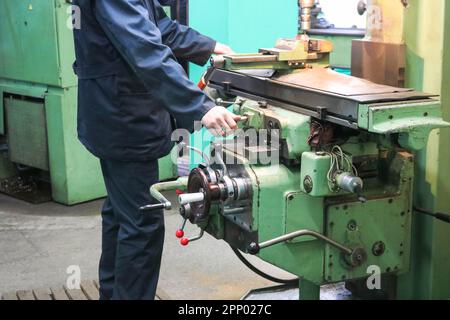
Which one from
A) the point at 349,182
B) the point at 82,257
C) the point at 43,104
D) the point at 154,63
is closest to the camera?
the point at 349,182

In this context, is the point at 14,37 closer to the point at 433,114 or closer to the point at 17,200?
the point at 17,200

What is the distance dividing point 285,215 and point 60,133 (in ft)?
5.72

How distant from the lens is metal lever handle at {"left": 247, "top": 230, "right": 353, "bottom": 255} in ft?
4.21

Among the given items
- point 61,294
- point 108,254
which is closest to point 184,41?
point 108,254

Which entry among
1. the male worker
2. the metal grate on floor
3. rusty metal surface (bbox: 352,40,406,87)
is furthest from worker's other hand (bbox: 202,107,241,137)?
the metal grate on floor

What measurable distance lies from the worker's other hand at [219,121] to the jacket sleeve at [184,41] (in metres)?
0.48

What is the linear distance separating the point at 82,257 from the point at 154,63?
1.17 metres

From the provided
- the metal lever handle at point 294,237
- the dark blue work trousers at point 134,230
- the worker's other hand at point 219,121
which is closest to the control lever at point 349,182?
the metal lever handle at point 294,237

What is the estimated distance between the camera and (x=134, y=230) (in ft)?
5.37

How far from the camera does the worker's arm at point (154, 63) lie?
1.39m

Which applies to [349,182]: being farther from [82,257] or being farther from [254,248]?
[82,257]

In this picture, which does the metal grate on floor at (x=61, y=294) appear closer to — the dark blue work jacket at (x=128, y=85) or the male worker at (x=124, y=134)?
the male worker at (x=124, y=134)

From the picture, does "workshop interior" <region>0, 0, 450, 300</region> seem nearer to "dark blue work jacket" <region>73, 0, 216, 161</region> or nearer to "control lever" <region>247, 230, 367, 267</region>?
"control lever" <region>247, 230, 367, 267</region>
